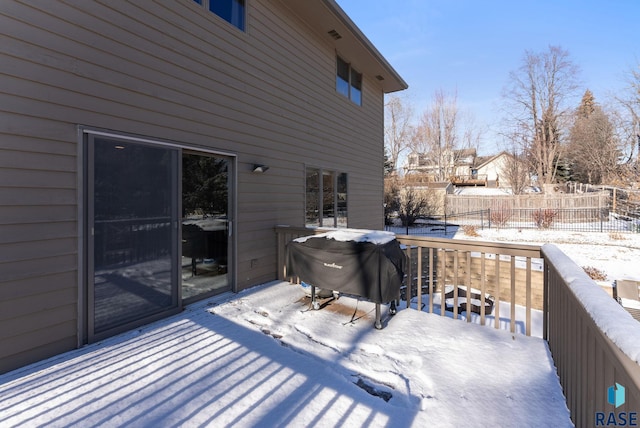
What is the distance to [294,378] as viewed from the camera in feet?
7.36

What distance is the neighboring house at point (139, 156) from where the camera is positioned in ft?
7.88

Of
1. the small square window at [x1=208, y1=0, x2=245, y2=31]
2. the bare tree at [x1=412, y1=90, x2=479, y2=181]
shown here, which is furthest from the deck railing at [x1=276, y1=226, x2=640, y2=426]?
the bare tree at [x1=412, y1=90, x2=479, y2=181]

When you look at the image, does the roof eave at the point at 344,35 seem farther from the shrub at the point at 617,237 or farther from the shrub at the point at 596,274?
the shrub at the point at 617,237

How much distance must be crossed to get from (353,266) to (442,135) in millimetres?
26814

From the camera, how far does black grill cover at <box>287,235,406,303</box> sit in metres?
2.99

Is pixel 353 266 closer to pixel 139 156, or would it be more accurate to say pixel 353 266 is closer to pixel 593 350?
pixel 593 350

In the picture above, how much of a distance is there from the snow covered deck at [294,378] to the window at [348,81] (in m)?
5.48

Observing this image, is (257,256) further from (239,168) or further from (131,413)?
(131,413)

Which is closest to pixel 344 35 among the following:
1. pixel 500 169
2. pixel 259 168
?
pixel 259 168

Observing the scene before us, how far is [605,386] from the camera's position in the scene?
3.92 ft

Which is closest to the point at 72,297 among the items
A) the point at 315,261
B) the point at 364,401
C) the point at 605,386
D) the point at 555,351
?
the point at 315,261

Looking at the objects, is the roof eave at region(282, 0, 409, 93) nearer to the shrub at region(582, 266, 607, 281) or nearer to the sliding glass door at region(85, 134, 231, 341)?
the sliding glass door at region(85, 134, 231, 341)

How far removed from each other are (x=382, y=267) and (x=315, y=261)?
773 mm

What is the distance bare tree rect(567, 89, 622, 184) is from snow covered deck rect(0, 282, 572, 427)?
2443cm
